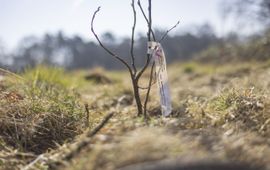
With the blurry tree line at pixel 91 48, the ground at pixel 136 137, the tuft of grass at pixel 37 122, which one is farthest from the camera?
the blurry tree line at pixel 91 48

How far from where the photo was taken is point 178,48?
44969 mm

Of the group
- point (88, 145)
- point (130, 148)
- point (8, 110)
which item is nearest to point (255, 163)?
point (130, 148)

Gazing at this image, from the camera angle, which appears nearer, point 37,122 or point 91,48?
point 37,122

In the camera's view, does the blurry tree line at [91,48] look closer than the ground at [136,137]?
No

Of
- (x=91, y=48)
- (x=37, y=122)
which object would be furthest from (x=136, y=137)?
(x=91, y=48)

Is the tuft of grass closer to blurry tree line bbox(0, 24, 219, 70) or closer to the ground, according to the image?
the ground

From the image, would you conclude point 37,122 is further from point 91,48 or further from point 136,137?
point 91,48

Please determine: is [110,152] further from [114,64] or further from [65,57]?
[65,57]

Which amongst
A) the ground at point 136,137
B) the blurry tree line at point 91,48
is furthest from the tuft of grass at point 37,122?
the blurry tree line at point 91,48

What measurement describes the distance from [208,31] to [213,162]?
158 ft

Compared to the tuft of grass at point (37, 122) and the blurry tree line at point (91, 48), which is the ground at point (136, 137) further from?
the blurry tree line at point (91, 48)

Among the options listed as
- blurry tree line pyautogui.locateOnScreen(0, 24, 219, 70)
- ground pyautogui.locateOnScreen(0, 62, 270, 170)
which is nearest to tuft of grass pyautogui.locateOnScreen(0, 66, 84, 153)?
ground pyautogui.locateOnScreen(0, 62, 270, 170)

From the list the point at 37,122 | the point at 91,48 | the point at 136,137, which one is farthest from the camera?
the point at 91,48

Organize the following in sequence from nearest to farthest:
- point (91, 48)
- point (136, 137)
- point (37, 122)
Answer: point (136, 137) → point (37, 122) → point (91, 48)
